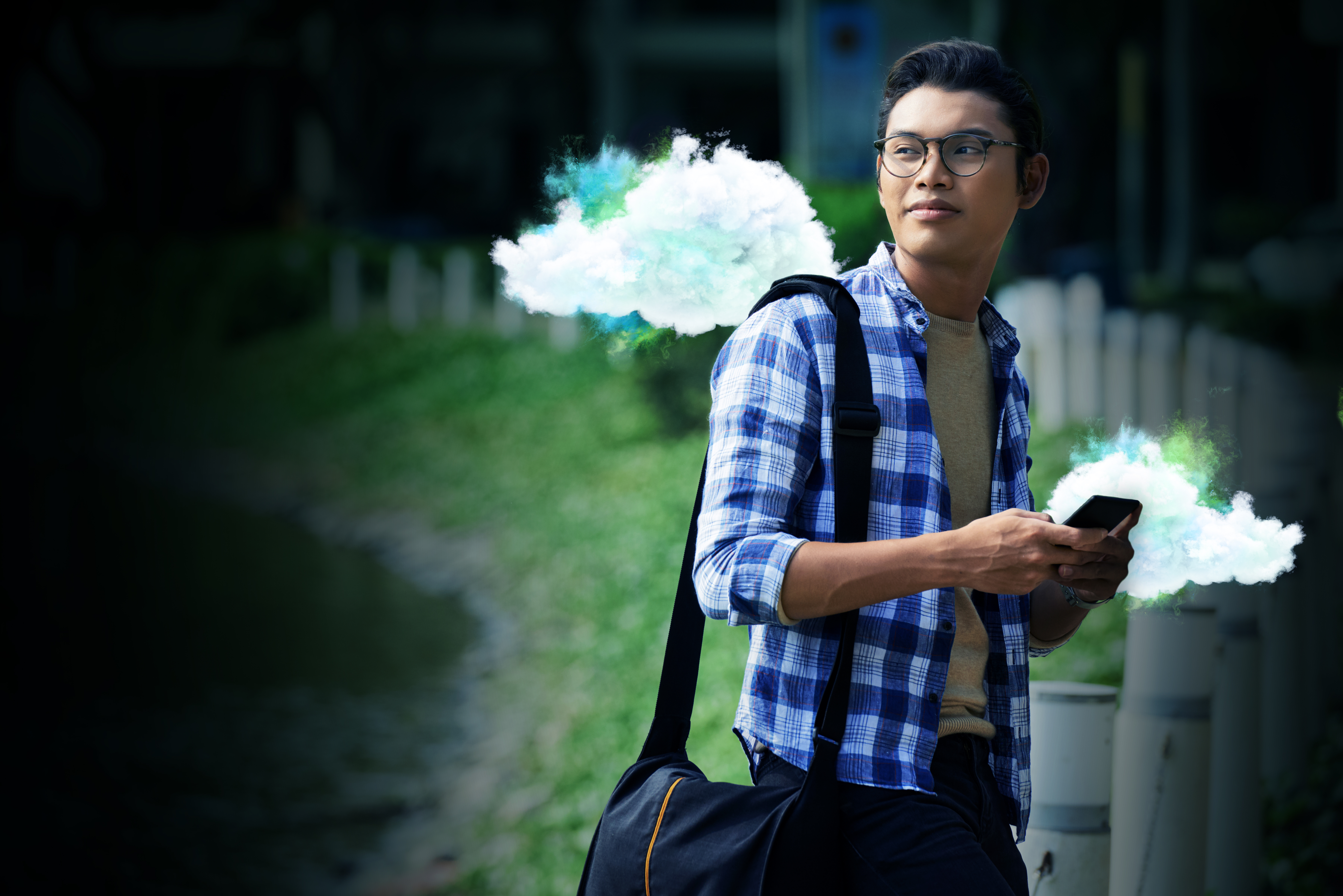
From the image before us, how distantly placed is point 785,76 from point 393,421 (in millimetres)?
18048

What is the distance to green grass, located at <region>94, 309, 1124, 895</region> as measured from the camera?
20.4 feet

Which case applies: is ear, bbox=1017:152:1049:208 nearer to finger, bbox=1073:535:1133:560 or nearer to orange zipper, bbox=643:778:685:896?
finger, bbox=1073:535:1133:560

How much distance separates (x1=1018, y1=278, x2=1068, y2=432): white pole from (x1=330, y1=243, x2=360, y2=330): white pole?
13070mm

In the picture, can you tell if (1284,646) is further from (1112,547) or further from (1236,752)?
(1112,547)

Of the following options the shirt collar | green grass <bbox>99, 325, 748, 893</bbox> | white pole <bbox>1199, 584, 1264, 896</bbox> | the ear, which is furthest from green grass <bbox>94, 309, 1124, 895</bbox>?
the ear

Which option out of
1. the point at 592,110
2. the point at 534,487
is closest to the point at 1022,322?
the point at 534,487

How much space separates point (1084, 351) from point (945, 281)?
7488 mm

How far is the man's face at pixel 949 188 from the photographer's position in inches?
81.2

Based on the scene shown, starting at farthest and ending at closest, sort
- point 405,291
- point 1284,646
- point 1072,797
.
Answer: point 405,291 → point 1284,646 → point 1072,797

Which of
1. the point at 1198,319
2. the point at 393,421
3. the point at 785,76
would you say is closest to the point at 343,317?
the point at 393,421

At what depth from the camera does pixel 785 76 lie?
31000 millimetres

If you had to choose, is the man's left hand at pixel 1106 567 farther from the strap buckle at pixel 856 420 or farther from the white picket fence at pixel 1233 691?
the white picket fence at pixel 1233 691

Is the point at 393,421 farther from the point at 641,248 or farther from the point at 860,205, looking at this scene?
the point at 641,248

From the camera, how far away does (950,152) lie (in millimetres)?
2072
